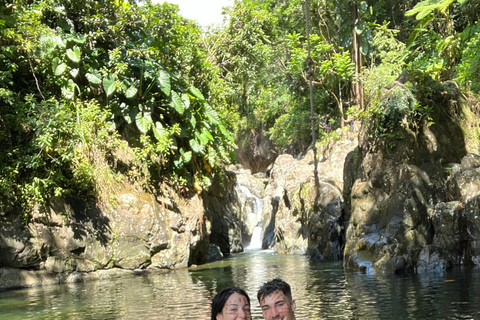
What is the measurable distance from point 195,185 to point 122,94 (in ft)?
11.4

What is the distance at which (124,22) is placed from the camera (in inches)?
654

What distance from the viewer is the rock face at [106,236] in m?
13.2

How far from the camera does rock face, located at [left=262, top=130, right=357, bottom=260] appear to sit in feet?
54.9

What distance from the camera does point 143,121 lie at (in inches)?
632

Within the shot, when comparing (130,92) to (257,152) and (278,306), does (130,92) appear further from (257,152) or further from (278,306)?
(257,152)

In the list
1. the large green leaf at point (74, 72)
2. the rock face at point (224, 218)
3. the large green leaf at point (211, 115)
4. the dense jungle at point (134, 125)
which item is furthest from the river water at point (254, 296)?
the rock face at point (224, 218)

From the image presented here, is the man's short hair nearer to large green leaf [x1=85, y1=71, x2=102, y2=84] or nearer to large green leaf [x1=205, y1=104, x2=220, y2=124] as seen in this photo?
large green leaf [x1=85, y1=71, x2=102, y2=84]

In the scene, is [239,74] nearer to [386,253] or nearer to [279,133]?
[279,133]

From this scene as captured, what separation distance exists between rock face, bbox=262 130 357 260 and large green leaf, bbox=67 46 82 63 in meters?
7.83

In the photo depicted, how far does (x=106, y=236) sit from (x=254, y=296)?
20.0 ft

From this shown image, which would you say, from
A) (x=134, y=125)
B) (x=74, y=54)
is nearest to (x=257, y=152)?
(x=134, y=125)

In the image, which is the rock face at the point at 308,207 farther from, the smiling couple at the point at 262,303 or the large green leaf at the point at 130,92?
the smiling couple at the point at 262,303

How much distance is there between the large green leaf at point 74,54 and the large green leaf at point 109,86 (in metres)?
0.89

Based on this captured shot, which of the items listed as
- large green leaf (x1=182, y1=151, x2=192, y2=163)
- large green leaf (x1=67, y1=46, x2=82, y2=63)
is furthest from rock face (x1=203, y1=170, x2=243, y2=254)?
large green leaf (x1=67, y1=46, x2=82, y2=63)
